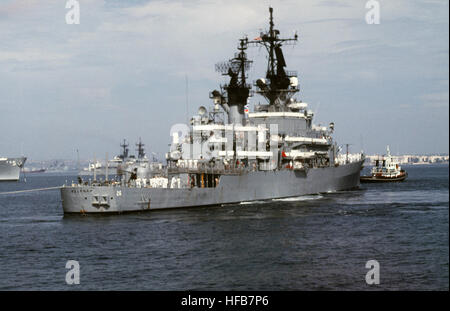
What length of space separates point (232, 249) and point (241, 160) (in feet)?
97.5

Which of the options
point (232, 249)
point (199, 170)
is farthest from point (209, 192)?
point (232, 249)

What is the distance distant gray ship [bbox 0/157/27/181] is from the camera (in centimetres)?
17500

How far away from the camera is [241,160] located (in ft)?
199

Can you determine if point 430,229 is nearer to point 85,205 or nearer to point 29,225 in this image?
point 85,205

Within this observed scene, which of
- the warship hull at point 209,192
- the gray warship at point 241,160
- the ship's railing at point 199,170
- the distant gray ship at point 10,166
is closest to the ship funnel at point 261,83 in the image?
the gray warship at point 241,160

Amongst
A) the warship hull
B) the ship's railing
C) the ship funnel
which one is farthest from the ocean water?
the ship funnel

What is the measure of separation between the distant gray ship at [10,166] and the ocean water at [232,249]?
134m

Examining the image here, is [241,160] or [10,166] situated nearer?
[241,160]

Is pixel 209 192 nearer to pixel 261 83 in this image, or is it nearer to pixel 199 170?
pixel 199 170

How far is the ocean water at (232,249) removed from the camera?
24344 mm

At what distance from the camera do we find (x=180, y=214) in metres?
47.4

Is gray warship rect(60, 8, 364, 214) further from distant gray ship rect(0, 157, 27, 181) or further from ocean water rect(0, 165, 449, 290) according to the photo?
distant gray ship rect(0, 157, 27, 181)

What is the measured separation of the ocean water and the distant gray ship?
13403 cm

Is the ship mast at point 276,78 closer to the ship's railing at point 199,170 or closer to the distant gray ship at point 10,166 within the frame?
the ship's railing at point 199,170
